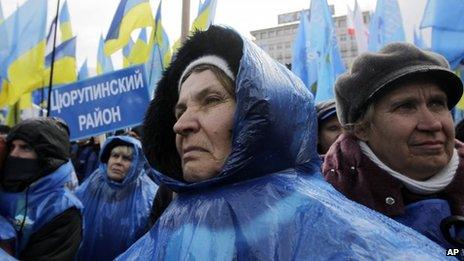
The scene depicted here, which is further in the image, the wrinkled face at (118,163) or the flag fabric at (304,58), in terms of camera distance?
the flag fabric at (304,58)

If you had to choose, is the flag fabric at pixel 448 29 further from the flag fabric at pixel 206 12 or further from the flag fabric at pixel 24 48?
the flag fabric at pixel 24 48

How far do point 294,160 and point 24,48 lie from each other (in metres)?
5.47

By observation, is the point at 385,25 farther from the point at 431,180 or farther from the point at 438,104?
the point at 431,180

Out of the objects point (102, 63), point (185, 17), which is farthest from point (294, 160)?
point (102, 63)

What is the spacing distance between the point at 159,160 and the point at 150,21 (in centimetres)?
531

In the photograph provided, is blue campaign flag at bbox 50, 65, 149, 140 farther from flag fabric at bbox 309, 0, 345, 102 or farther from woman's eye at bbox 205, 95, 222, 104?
woman's eye at bbox 205, 95, 222, 104

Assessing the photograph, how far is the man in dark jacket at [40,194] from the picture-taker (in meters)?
2.44

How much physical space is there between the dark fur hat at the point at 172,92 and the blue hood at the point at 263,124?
87mm

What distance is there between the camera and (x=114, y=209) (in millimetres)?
3762

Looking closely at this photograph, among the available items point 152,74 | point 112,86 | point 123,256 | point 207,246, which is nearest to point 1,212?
point 123,256

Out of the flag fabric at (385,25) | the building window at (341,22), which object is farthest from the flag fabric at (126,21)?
the building window at (341,22)

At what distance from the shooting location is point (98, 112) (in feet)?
15.8

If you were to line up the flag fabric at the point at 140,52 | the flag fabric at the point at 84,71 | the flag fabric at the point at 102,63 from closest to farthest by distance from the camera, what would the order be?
1. the flag fabric at the point at 140,52
2. the flag fabric at the point at 102,63
3. the flag fabric at the point at 84,71

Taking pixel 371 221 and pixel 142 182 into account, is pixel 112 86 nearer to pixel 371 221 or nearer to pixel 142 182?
pixel 142 182
